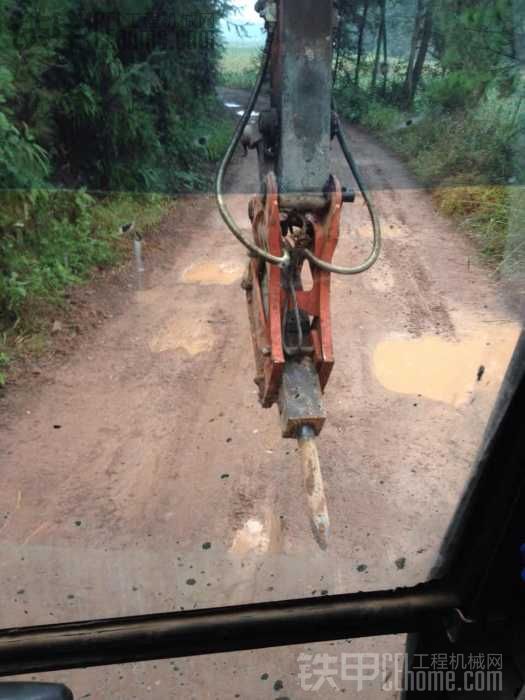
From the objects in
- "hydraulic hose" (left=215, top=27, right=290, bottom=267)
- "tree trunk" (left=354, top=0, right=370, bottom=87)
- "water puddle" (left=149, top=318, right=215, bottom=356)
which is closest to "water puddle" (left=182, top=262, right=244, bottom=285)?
"water puddle" (left=149, top=318, right=215, bottom=356)

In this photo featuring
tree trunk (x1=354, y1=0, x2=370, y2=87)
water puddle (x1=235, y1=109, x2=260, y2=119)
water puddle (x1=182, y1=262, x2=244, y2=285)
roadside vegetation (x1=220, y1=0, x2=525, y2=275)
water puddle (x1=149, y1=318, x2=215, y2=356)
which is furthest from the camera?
water puddle (x1=149, y1=318, x2=215, y2=356)

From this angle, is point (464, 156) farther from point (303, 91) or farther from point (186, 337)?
point (186, 337)

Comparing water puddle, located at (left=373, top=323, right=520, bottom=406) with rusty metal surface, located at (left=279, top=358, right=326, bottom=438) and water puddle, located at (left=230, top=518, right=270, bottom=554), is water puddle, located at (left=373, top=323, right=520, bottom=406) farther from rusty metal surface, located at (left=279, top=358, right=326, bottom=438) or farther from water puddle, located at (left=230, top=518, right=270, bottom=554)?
water puddle, located at (left=230, top=518, right=270, bottom=554)

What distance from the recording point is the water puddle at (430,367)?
172cm

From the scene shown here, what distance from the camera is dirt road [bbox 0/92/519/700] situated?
130cm

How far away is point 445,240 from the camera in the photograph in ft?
4.78

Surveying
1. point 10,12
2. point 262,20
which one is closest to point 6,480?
point 10,12

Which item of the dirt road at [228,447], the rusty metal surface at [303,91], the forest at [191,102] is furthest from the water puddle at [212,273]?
the rusty metal surface at [303,91]

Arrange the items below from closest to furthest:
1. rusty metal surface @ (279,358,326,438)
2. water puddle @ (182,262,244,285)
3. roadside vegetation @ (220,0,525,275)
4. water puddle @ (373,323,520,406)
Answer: roadside vegetation @ (220,0,525,275), rusty metal surface @ (279,358,326,438), water puddle @ (373,323,520,406), water puddle @ (182,262,244,285)

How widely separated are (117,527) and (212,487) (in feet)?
1.03

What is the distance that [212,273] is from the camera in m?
2.01

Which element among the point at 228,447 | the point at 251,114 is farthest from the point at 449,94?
the point at 228,447

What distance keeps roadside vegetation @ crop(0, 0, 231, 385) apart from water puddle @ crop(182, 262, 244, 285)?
1.50ft

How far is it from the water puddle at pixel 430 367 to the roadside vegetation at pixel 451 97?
0.55 meters
